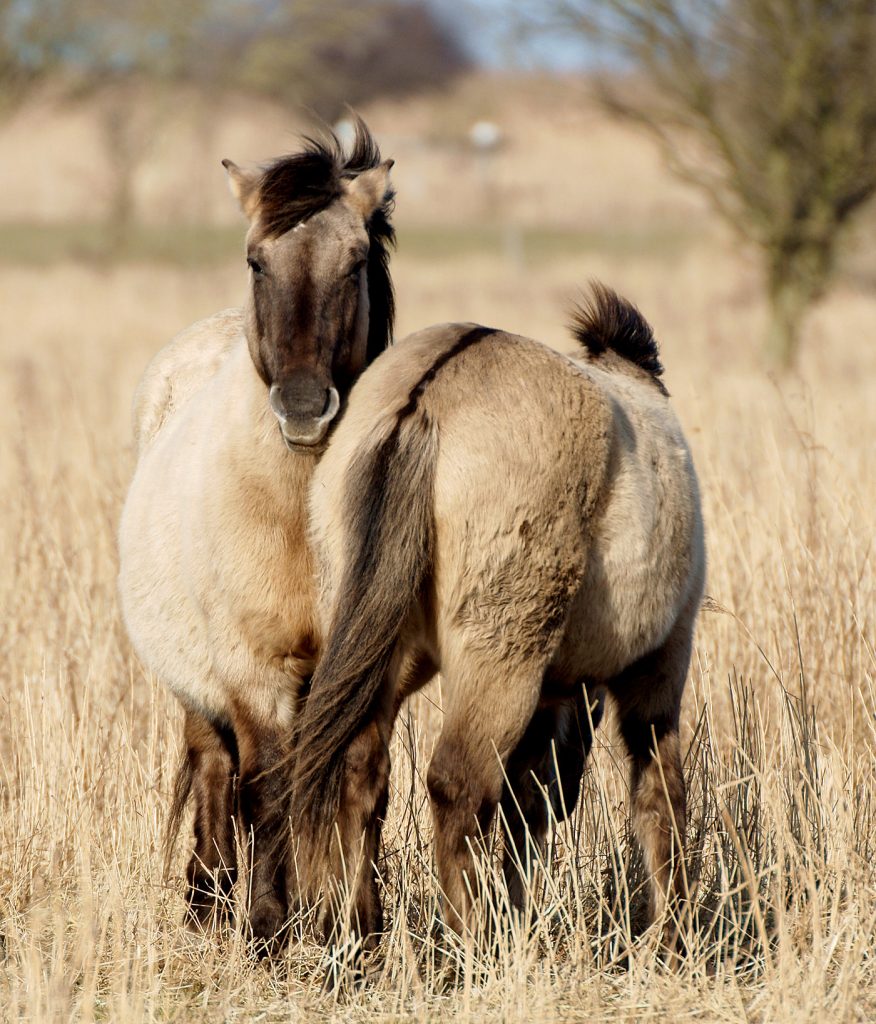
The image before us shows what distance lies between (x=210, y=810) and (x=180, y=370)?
5.50 ft

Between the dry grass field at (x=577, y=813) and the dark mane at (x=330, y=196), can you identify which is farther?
the dark mane at (x=330, y=196)

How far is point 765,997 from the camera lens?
3.03 m

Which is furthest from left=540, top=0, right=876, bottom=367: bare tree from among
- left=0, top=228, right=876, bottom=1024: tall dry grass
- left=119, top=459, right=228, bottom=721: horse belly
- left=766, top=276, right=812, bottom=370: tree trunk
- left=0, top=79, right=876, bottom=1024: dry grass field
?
left=119, top=459, right=228, bottom=721: horse belly

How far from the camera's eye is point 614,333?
12.2 ft

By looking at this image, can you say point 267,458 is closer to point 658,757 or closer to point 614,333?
point 614,333

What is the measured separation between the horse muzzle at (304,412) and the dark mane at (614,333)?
3.02 ft

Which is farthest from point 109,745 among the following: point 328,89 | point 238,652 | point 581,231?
point 328,89

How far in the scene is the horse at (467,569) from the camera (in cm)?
283

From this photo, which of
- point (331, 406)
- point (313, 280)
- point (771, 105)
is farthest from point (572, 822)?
point (771, 105)

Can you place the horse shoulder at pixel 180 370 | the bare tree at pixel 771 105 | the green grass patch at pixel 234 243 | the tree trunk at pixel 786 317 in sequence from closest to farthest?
the horse shoulder at pixel 180 370 → the bare tree at pixel 771 105 → the tree trunk at pixel 786 317 → the green grass patch at pixel 234 243

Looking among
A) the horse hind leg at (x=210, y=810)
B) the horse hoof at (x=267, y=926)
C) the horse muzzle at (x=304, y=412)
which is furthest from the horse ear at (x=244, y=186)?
the horse hoof at (x=267, y=926)

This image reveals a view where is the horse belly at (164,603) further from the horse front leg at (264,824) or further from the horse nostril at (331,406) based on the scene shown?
the horse nostril at (331,406)

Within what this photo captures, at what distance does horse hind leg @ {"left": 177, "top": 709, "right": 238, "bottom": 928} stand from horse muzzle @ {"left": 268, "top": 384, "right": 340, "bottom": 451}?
3.68 ft

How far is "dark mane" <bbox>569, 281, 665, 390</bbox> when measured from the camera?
3721 mm
